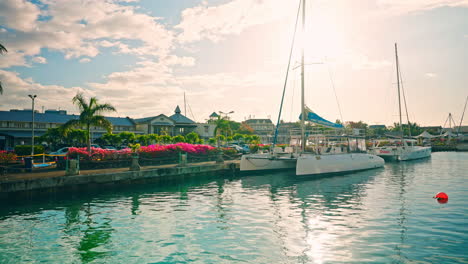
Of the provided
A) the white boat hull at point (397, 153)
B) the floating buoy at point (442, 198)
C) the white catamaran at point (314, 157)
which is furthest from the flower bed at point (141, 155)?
the white boat hull at point (397, 153)

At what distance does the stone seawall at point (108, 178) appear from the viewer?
53.2ft

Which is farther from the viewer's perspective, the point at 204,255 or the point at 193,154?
the point at 193,154

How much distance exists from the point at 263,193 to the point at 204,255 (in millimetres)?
10669

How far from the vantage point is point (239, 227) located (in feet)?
38.1

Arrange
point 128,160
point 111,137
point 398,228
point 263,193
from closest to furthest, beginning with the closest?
point 398,228, point 263,193, point 128,160, point 111,137

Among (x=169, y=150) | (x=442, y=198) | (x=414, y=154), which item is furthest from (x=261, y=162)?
(x=414, y=154)

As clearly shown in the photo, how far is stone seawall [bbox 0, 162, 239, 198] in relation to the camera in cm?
1620

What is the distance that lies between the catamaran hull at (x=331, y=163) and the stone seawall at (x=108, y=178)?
657 centimetres

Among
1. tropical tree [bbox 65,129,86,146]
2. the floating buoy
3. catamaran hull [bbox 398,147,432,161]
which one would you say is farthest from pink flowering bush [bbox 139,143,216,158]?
catamaran hull [bbox 398,147,432,161]

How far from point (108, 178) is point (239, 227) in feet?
38.3

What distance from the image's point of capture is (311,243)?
9766mm

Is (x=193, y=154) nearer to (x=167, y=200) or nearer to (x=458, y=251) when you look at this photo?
(x=167, y=200)

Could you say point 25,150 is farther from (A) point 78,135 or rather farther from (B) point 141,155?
(A) point 78,135

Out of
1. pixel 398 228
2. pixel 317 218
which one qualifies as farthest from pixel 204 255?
pixel 398 228
